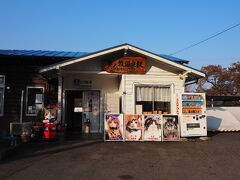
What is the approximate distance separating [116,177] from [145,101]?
22.1 ft

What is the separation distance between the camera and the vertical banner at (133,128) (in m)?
10.5

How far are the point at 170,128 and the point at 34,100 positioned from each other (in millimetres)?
6548

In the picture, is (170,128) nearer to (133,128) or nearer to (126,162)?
(133,128)

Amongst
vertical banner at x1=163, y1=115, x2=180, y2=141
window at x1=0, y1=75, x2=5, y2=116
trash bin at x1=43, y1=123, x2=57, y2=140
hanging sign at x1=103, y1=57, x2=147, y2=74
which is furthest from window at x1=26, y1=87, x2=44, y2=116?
vertical banner at x1=163, y1=115, x2=180, y2=141

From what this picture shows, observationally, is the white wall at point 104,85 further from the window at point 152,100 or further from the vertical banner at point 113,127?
the vertical banner at point 113,127

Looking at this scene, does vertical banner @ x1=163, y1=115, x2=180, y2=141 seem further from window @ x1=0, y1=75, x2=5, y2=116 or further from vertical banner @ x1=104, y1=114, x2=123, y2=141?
window @ x1=0, y1=75, x2=5, y2=116

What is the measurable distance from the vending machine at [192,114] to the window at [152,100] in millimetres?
1222

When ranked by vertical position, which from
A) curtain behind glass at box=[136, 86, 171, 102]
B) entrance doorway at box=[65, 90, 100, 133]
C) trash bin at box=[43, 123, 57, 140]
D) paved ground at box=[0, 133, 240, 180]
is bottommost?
paved ground at box=[0, 133, 240, 180]

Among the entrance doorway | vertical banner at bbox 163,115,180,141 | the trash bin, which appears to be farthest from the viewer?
the entrance doorway

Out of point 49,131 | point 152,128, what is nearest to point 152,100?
point 152,128

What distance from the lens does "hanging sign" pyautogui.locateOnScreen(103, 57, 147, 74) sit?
11.7 m

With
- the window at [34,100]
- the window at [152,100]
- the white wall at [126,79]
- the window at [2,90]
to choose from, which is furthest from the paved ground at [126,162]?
the window at [2,90]

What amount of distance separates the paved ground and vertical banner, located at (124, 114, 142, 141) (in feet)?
3.16

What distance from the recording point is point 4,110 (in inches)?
485
